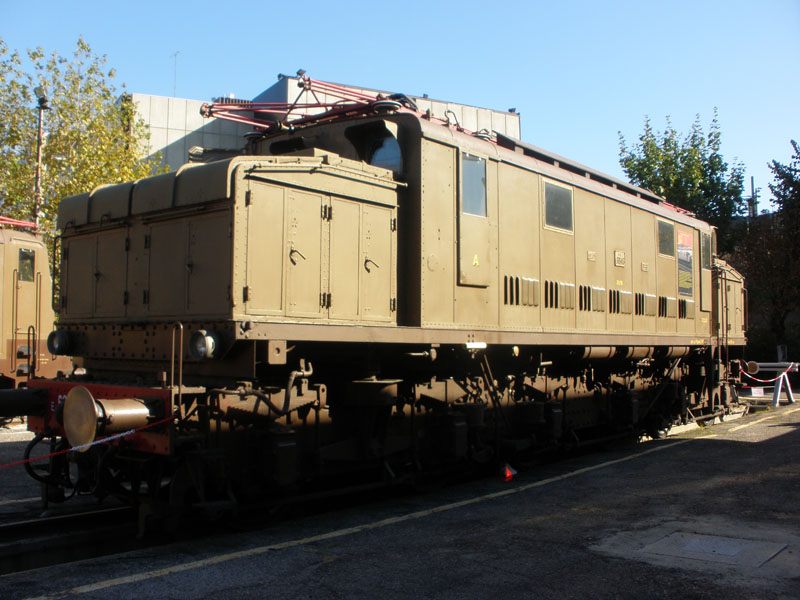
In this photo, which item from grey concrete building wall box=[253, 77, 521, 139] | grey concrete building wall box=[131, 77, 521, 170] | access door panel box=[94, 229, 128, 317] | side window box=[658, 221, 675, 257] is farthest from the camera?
grey concrete building wall box=[253, 77, 521, 139]

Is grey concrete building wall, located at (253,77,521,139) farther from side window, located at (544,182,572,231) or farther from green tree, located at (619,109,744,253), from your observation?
side window, located at (544,182,572,231)

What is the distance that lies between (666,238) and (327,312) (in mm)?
8690

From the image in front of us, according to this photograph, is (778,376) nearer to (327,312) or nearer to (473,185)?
(473,185)

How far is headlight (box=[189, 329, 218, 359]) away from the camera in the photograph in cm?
594

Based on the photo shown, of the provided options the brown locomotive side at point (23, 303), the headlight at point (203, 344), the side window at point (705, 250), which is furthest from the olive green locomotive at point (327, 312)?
the brown locomotive side at point (23, 303)

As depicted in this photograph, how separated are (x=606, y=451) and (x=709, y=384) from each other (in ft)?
16.4

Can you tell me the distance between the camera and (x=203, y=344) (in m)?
5.96

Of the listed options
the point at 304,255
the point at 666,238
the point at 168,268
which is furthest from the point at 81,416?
the point at 666,238

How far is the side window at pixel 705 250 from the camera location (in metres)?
14.9

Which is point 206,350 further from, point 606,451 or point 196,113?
point 196,113

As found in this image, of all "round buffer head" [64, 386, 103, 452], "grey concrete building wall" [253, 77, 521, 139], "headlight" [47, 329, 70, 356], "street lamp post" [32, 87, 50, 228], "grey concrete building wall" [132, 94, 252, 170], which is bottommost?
"round buffer head" [64, 386, 103, 452]

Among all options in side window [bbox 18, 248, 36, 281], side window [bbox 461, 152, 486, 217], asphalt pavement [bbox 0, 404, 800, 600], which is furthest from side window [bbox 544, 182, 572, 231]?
side window [bbox 18, 248, 36, 281]

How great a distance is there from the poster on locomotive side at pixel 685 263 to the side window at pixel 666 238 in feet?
1.22

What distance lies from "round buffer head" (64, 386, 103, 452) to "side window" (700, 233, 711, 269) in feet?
41.4
